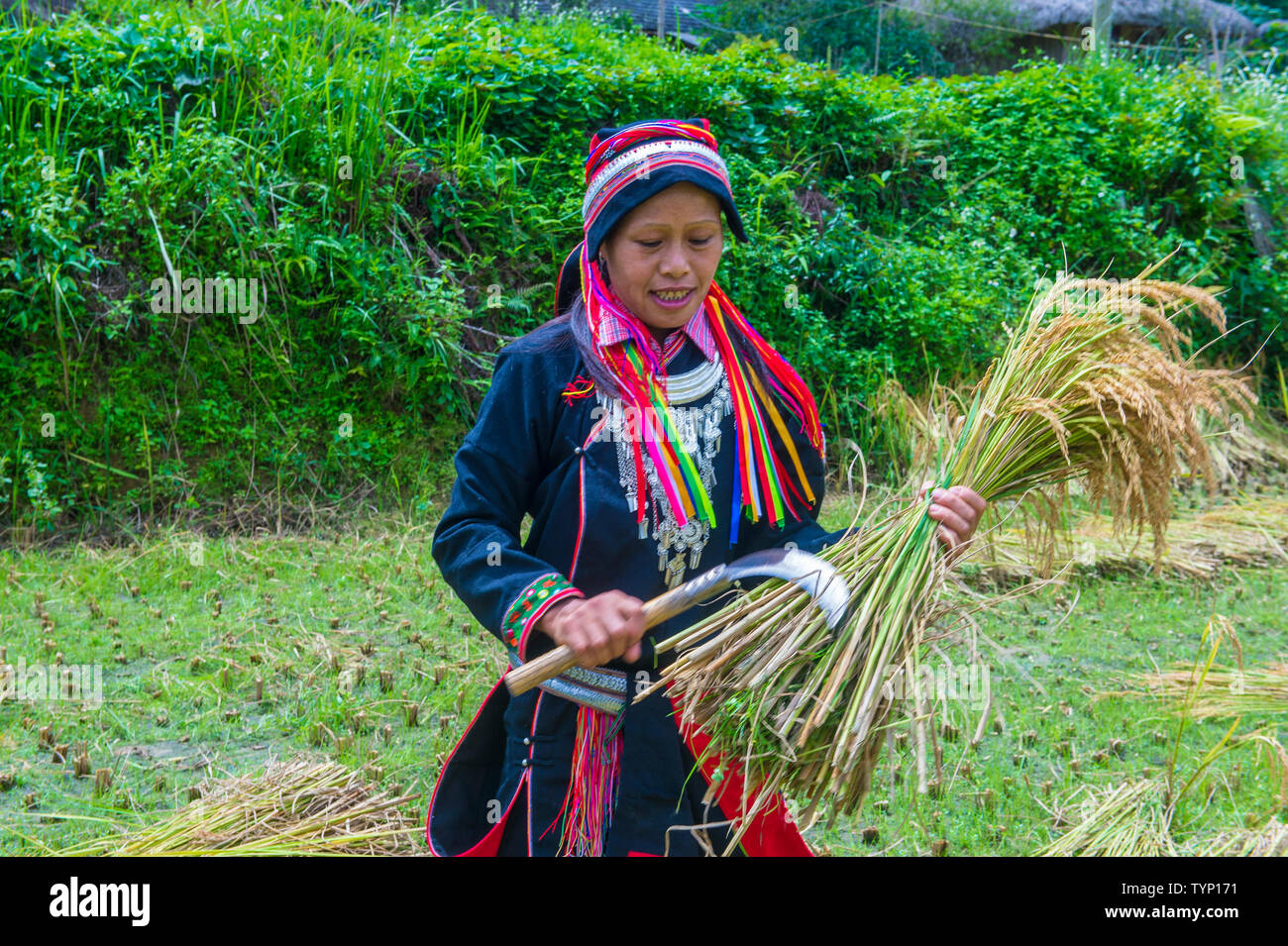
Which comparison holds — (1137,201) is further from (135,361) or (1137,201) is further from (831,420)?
(135,361)

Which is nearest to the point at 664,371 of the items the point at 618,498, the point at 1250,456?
the point at 618,498

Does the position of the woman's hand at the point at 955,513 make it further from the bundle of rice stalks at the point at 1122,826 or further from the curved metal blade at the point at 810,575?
the bundle of rice stalks at the point at 1122,826

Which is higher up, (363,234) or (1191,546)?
(363,234)

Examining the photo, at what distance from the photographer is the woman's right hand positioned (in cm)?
167

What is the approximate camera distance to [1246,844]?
2350 mm

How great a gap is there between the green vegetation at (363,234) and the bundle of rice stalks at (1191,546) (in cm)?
145

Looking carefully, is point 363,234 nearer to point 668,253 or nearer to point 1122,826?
point 668,253

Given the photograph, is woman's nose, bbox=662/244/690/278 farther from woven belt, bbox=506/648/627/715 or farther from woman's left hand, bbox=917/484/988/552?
woven belt, bbox=506/648/627/715

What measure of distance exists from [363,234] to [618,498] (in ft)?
13.7

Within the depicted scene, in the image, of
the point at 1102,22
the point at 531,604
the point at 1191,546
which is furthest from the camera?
the point at 1102,22

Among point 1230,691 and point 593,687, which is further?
point 1230,691

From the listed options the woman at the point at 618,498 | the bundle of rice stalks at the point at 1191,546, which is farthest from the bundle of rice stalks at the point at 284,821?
the bundle of rice stalks at the point at 1191,546

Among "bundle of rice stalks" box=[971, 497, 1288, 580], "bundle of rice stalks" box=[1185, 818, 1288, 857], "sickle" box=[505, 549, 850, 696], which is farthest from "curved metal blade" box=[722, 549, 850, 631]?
"bundle of rice stalks" box=[971, 497, 1288, 580]

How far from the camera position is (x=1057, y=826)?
2.88 metres
